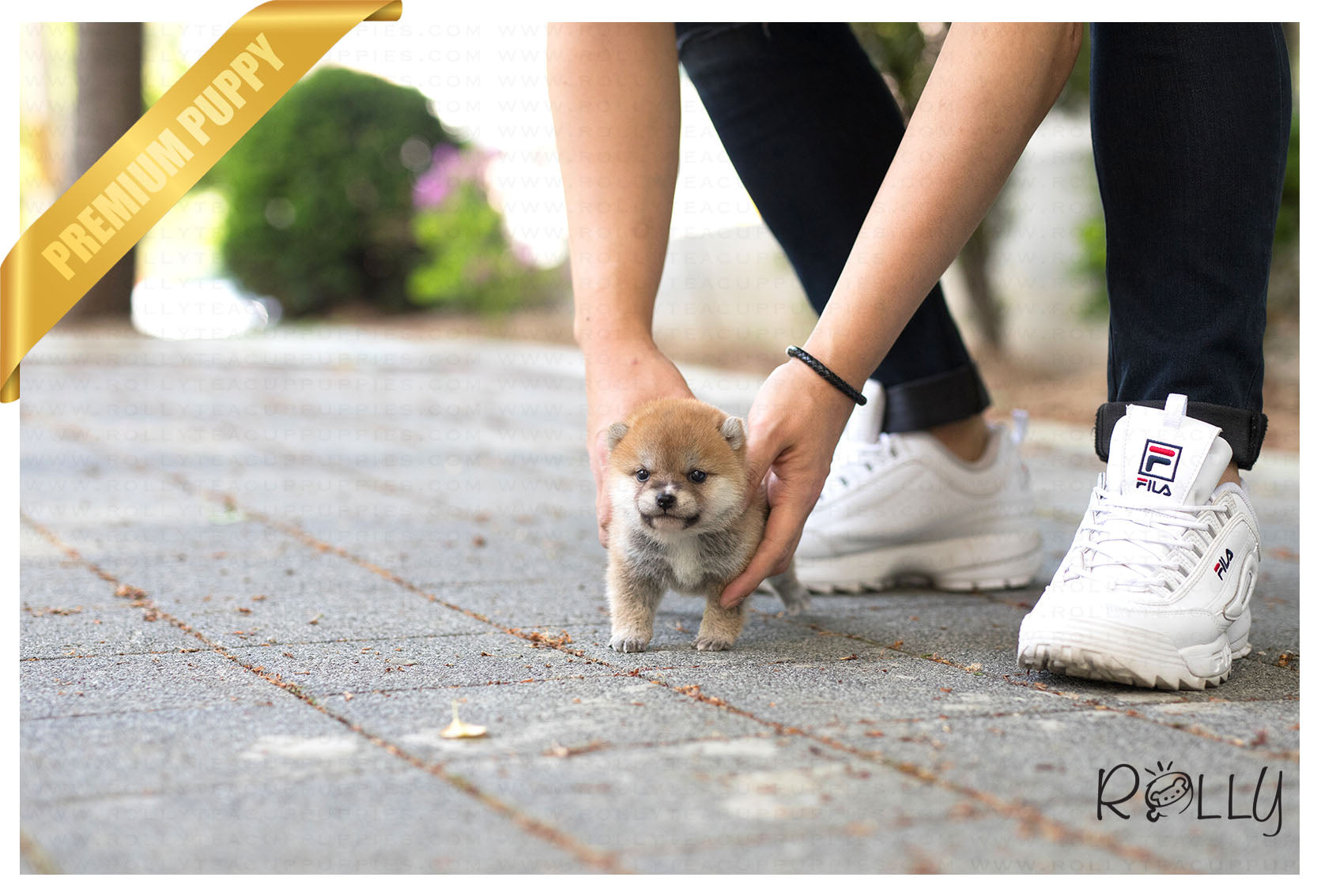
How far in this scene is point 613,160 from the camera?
2.29 m

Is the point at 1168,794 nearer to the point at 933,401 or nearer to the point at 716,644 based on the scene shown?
the point at 716,644

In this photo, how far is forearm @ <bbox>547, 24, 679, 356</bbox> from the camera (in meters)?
2.25

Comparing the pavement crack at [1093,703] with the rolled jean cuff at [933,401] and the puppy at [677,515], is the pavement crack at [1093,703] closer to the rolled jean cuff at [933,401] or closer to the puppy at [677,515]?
the puppy at [677,515]

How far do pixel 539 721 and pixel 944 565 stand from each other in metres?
1.24

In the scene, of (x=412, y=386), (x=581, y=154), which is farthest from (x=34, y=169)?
(x=581, y=154)

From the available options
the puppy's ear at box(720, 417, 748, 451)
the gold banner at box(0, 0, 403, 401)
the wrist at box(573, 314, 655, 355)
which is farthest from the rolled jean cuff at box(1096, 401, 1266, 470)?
the gold banner at box(0, 0, 403, 401)

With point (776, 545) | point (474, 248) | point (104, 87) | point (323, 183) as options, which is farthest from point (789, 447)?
point (323, 183)

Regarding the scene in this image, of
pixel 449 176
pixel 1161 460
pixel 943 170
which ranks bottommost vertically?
pixel 1161 460

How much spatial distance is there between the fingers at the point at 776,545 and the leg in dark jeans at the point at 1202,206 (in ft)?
1.73

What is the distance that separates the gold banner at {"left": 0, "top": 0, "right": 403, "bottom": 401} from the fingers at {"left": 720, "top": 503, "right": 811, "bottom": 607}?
41.3 inches

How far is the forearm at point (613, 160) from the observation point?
2.25 meters

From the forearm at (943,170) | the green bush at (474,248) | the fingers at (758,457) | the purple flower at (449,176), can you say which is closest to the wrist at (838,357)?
the forearm at (943,170)

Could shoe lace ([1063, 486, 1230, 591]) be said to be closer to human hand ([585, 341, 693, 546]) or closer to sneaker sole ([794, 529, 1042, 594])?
sneaker sole ([794, 529, 1042, 594])

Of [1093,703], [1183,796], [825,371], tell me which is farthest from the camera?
[825,371]
